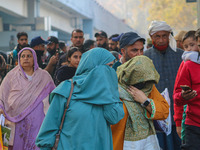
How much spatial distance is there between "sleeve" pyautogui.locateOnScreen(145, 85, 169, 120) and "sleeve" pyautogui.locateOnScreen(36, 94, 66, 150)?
0.93m

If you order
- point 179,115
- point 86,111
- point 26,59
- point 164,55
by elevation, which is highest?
point 164,55

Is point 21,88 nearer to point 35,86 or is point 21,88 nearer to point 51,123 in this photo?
point 35,86

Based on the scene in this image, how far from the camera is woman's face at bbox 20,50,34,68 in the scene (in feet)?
22.9

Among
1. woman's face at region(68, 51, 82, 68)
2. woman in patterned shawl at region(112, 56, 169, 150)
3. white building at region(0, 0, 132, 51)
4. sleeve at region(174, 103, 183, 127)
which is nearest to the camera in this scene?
woman in patterned shawl at region(112, 56, 169, 150)

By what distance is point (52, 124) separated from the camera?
3629mm

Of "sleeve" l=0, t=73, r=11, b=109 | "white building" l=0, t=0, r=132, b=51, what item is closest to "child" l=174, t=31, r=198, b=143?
"sleeve" l=0, t=73, r=11, b=109

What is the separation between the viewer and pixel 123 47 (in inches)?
187

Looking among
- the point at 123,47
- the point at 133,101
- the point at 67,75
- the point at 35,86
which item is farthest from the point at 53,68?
the point at 133,101

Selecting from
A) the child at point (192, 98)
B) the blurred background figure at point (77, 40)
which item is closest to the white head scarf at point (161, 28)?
the child at point (192, 98)

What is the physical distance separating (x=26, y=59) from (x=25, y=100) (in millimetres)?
662

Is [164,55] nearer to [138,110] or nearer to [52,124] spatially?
[138,110]

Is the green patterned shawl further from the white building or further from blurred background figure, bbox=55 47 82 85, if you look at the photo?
the white building

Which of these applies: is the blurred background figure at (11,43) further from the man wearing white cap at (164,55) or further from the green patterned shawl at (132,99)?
the green patterned shawl at (132,99)

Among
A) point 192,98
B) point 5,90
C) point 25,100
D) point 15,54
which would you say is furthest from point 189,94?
point 15,54
